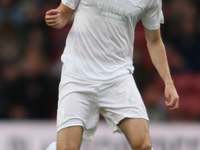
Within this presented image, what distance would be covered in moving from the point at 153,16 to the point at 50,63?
359 centimetres

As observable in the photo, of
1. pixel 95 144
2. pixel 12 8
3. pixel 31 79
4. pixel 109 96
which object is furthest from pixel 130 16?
pixel 12 8

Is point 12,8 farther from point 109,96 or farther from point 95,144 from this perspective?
point 109,96

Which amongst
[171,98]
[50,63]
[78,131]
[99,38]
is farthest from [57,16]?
[50,63]

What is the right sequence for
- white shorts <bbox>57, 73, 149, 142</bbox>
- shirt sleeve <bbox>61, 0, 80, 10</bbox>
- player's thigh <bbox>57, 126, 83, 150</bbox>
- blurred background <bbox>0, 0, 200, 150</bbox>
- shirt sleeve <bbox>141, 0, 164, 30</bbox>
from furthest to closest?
blurred background <bbox>0, 0, 200, 150</bbox> → shirt sleeve <bbox>141, 0, 164, 30</bbox> → shirt sleeve <bbox>61, 0, 80, 10</bbox> → white shorts <bbox>57, 73, 149, 142</bbox> → player's thigh <bbox>57, 126, 83, 150</bbox>

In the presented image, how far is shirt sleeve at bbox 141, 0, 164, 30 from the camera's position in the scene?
3689 millimetres

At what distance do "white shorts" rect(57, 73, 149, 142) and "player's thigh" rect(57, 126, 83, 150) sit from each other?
5 centimetres

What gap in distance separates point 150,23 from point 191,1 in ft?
15.1

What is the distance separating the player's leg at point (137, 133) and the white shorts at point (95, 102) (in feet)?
0.16

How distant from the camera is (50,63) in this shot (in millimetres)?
7121

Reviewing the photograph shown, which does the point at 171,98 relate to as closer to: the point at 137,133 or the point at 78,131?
the point at 137,133

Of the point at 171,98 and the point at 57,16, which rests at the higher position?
the point at 57,16

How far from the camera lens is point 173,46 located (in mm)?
7469

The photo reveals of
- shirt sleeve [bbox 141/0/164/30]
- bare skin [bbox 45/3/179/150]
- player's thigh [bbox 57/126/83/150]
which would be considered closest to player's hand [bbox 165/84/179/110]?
bare skin [bbox 45/3/179/150]

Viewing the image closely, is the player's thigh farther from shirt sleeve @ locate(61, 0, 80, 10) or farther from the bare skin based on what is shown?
shirt sleeve @ locate(61, 0, 80, 10)
